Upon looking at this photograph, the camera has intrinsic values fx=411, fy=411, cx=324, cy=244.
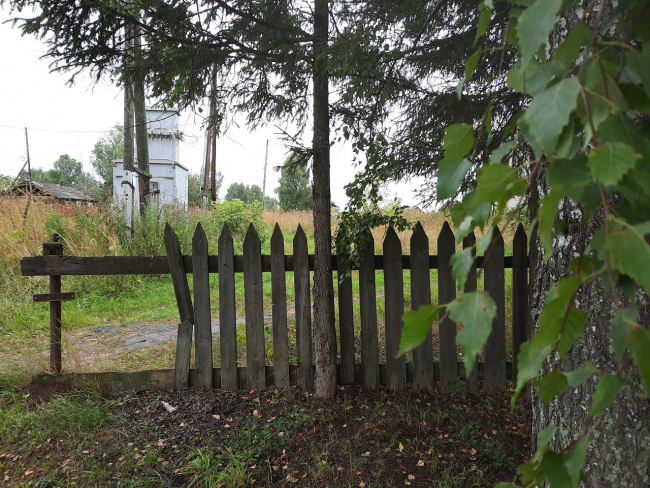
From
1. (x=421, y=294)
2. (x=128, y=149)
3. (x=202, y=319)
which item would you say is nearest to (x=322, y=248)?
(x=421, y=294)

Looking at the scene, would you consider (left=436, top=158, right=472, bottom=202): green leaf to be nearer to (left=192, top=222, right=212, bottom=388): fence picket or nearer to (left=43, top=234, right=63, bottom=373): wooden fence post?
(left=192, top=222, right=212, bottom=388): fence picket

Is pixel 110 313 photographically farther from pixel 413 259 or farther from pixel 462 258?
pixel 462 258

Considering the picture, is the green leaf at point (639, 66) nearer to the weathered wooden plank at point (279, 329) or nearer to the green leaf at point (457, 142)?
the green leaf at point (457, 142)

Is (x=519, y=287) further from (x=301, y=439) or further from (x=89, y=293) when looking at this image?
(x=89, y=293)

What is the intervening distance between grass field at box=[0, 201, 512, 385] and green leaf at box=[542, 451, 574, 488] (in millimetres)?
3990

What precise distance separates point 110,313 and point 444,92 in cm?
552

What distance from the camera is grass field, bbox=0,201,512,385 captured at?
4.18 metres

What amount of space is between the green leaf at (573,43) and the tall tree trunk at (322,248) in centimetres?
281

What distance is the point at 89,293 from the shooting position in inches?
277

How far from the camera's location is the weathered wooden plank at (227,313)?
11.8 ft

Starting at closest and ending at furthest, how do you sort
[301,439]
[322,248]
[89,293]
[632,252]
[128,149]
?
→ [632,252]
[301,439]
[322,248]
[89,293]
[128,149]

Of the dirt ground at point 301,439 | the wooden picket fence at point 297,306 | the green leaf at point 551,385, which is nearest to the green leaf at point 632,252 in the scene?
the green leaf at point 551,385

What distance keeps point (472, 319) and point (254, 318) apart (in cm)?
331

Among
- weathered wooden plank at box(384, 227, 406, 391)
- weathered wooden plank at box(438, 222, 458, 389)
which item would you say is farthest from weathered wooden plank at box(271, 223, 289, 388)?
weathered wooden plank at box(438, 222, 458, 389)
